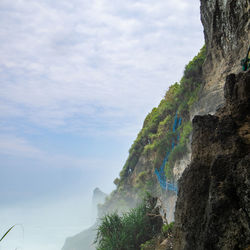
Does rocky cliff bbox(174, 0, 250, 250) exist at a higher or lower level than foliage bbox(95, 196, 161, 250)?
higher

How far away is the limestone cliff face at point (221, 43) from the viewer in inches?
412

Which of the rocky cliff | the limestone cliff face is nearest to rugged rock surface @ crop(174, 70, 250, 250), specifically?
the rocky cliff

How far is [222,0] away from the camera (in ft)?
38.3

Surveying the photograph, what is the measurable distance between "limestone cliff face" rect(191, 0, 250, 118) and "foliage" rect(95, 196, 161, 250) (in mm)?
7545

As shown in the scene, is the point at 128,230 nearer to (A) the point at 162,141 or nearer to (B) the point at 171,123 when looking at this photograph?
(A) the point at 162,141

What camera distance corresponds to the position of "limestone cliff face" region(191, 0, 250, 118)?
34.4ft

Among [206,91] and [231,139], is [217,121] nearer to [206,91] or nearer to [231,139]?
[231,139]

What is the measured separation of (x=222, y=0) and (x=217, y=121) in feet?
31.9

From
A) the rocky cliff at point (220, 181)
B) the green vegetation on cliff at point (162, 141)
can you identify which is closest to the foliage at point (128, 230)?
the green vegetation on cliff at point (162, 141)

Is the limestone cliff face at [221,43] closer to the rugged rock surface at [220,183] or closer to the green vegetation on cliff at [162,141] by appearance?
the green vegetation on cliff at [162,141]

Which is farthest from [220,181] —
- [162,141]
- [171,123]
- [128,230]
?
[171,123]

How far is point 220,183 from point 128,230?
27.2ft

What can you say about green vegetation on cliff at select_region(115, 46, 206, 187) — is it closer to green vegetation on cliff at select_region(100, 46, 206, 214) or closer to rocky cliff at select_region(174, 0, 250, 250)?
green vegetation on cliff at select_region(100, 46, 206, 214)

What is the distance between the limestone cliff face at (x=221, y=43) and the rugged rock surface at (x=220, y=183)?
735cm
